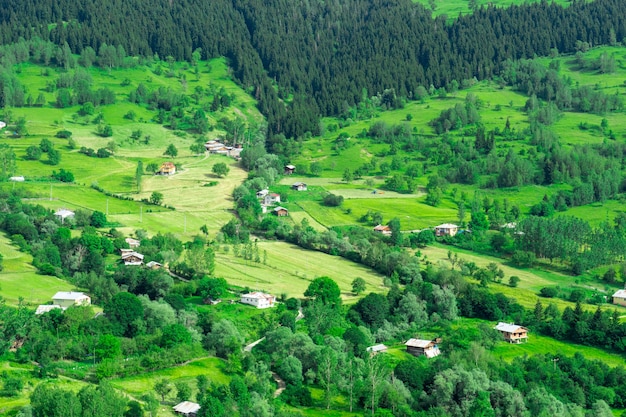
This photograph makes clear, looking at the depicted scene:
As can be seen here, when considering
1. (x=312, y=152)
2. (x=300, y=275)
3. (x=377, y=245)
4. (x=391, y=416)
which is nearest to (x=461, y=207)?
(x=377, y=245)

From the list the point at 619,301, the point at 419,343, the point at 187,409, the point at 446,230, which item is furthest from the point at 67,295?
the point at 619,301

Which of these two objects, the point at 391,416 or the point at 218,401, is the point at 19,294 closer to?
the point at 218,401

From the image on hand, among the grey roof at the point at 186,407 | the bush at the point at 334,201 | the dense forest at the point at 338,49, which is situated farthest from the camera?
the dense forest at the point at 338,49

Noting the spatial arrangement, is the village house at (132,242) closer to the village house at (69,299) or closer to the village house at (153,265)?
the village house at (153,265)

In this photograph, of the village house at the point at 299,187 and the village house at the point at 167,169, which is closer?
the village house at the point at 299,187

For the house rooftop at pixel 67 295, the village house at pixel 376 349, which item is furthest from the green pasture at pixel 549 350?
the house rooftop at pixel 67 295

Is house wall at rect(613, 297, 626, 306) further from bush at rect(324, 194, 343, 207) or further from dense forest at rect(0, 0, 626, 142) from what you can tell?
dense forest at rect(0, 0, 626, 142)

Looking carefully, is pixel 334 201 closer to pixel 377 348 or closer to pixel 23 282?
pixel 377 348
